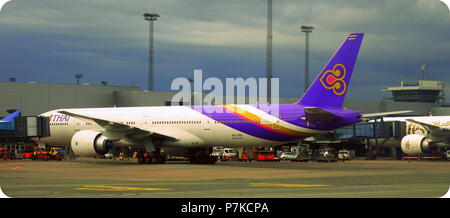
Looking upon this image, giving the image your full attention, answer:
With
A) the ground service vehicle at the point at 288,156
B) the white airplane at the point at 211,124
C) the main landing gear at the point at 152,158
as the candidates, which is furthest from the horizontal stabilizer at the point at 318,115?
the ground service vehicle at the point at 288,156

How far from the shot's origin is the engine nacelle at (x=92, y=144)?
44.1 meters

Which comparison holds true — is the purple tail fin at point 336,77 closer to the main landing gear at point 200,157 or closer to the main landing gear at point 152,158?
the main landing gear at point 200,157

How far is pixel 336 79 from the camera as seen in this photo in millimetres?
38969

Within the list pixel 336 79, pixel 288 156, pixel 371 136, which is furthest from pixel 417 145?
pixel 336 79

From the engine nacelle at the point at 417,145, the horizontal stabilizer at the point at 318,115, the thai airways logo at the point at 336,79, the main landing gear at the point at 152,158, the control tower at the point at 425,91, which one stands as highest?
the control tower at the point at 425,91

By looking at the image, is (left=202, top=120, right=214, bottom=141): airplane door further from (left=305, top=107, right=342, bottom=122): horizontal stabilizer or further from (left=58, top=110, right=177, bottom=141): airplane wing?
(left=305, top=107, right=342, bottom=122): horizontal stabilizer

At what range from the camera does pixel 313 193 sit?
63.8 ft

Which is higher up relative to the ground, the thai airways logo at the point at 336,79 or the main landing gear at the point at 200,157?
the thai airways logo at the point at 336,79

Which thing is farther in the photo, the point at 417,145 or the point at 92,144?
the point at 417,145

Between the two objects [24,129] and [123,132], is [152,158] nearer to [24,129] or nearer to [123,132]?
[123,132]

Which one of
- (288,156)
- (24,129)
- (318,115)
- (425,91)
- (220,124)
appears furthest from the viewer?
(425,91)

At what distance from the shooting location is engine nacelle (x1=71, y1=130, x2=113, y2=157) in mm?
44062

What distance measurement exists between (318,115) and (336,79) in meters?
2.51
